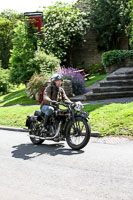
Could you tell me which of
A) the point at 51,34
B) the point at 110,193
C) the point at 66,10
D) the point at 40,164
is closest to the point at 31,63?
the point at 51,34

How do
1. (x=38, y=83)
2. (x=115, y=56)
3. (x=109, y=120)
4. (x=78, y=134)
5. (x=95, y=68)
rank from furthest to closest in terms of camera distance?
(x=95, y=68) < (x=115, y=56) < (x=38, y=83) < (x=109, y=120) < (x=78, y=134)

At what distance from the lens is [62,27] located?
81.7 feet

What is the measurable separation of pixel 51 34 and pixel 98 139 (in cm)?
1833

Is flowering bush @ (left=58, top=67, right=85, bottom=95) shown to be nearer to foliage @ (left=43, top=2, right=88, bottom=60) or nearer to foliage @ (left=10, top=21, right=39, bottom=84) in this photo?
foliage @ (left=10, top=21, right=39, bottom=84)

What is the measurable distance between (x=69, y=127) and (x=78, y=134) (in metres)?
0.27

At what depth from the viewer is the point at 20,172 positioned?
5.31 m

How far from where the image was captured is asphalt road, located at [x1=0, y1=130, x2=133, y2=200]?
4195 millimetres

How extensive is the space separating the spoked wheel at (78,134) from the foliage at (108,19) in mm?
18878

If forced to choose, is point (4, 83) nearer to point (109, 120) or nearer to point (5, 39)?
point (5, 39)

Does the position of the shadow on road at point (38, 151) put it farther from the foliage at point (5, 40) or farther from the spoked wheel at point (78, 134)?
the foliage at point (5, 40)

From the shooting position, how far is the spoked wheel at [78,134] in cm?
633

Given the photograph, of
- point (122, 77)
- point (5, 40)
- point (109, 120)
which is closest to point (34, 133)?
point (109, 120)

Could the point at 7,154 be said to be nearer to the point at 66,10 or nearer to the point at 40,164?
the point at 40,164

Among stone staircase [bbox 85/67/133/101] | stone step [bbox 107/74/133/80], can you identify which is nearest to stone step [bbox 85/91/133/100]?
stone staircase [bbox 85/67/133/101]
